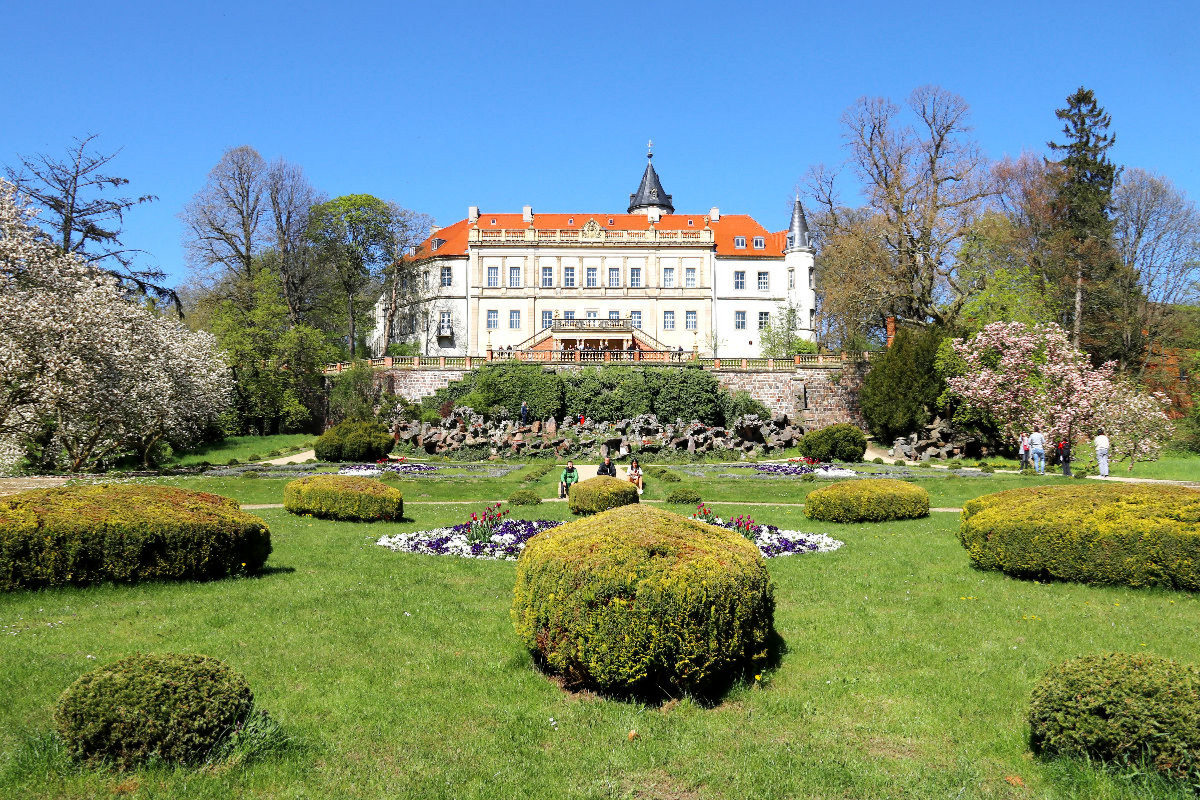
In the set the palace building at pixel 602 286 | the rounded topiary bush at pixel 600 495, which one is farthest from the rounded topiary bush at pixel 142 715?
the palace building at pixel 602 286

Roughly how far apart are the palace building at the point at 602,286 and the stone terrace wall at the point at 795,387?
10966mm

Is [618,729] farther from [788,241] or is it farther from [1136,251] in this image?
[788,241]

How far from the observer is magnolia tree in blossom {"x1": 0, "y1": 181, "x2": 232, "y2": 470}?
19531mm

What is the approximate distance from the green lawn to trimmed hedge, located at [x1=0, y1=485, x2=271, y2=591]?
0.26m

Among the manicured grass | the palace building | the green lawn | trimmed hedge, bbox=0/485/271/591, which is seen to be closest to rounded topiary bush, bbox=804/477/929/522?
the green lawn

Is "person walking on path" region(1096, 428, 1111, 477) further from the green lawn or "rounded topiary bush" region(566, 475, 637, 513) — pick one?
the green lawn

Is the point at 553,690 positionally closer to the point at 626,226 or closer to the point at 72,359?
the point at 72,359

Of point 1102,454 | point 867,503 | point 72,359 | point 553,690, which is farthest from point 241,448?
point 553,690

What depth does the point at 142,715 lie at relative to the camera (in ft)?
17.7

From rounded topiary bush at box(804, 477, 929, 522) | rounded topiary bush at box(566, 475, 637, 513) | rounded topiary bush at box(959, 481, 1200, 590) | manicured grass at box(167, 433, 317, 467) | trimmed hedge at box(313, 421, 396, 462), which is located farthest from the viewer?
manicured grass at box(167, 433, 317, 467)

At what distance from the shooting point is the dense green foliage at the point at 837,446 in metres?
34.8

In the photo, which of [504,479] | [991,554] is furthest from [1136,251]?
[991,554]

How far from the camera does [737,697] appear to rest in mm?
7129

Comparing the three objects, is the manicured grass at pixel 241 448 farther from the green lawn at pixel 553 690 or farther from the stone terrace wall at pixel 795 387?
the green lawn at pixel 553 690
